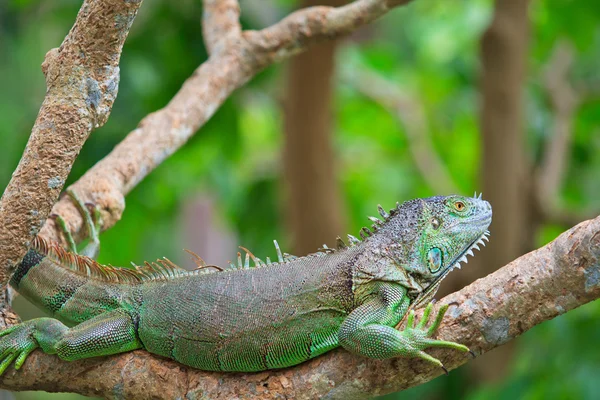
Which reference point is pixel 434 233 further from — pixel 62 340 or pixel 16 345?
pixel 16 345

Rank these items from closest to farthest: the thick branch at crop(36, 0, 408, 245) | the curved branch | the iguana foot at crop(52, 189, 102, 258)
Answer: the curved branch, the iguana foot at crop(52, 189, 102, 258), the thick branch at crop(36, 0, 408, 245)

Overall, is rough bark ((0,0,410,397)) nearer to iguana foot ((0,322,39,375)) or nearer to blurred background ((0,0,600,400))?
iguana foot ((0,322,39,375))

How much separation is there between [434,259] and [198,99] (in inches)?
88.4

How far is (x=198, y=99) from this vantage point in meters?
5.25

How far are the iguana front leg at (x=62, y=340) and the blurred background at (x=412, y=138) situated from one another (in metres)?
3.15

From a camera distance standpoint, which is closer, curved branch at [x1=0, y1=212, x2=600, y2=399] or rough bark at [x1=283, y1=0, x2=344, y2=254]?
curved branch at [x1=0, y1=212, x2=600, y2=399]

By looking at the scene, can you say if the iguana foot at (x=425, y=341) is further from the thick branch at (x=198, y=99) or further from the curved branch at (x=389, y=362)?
the thick branch at (x=198, y=99)

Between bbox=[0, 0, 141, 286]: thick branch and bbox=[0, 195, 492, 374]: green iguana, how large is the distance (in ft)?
2.13

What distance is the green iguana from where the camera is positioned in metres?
3.61

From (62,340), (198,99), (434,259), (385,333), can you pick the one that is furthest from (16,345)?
(198,99)

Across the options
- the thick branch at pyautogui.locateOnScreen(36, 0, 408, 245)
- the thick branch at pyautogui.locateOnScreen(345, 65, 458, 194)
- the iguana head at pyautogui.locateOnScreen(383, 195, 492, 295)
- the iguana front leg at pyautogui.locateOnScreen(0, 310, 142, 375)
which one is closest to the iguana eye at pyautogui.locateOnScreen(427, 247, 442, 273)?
the iguana head at pyautogui.locateOnScreen(383, 195, 492, 295)

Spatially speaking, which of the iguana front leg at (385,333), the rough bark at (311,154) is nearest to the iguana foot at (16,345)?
the iguana front leg at (385,333)

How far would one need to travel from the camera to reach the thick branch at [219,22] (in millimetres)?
5757

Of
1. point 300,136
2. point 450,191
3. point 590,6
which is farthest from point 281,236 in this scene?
point 590,6
